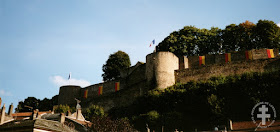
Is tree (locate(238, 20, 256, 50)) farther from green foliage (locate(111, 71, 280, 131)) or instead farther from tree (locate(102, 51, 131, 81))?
tree (locate(102, 51, 131, 81))

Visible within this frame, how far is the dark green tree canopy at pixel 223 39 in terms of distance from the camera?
125ft

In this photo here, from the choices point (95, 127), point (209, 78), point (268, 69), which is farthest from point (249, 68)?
point (95, 127)

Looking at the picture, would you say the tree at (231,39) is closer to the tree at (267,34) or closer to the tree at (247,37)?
the tree at (247,37)

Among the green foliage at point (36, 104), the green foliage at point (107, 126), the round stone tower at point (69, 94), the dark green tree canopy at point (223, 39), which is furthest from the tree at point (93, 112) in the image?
the green foliage at point (36, 104)

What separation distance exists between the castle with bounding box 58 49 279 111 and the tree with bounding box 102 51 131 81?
9.50 metres

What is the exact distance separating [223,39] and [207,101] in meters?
15.5

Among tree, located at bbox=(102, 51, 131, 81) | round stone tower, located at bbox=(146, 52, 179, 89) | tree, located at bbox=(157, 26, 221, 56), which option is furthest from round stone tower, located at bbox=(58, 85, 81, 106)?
tree, located at bbox=(157, 26, 221, 56)

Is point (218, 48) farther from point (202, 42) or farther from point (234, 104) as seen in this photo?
point (234, 104)

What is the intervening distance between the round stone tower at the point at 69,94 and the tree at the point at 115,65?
6927mm

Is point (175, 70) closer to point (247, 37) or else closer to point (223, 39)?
point (223, 39)

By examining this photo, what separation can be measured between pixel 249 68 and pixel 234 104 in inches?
221

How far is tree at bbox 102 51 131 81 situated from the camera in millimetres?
48281

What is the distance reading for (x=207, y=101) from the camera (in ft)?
90.2

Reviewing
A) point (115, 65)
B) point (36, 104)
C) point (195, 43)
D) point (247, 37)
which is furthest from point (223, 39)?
point (36, 104)
